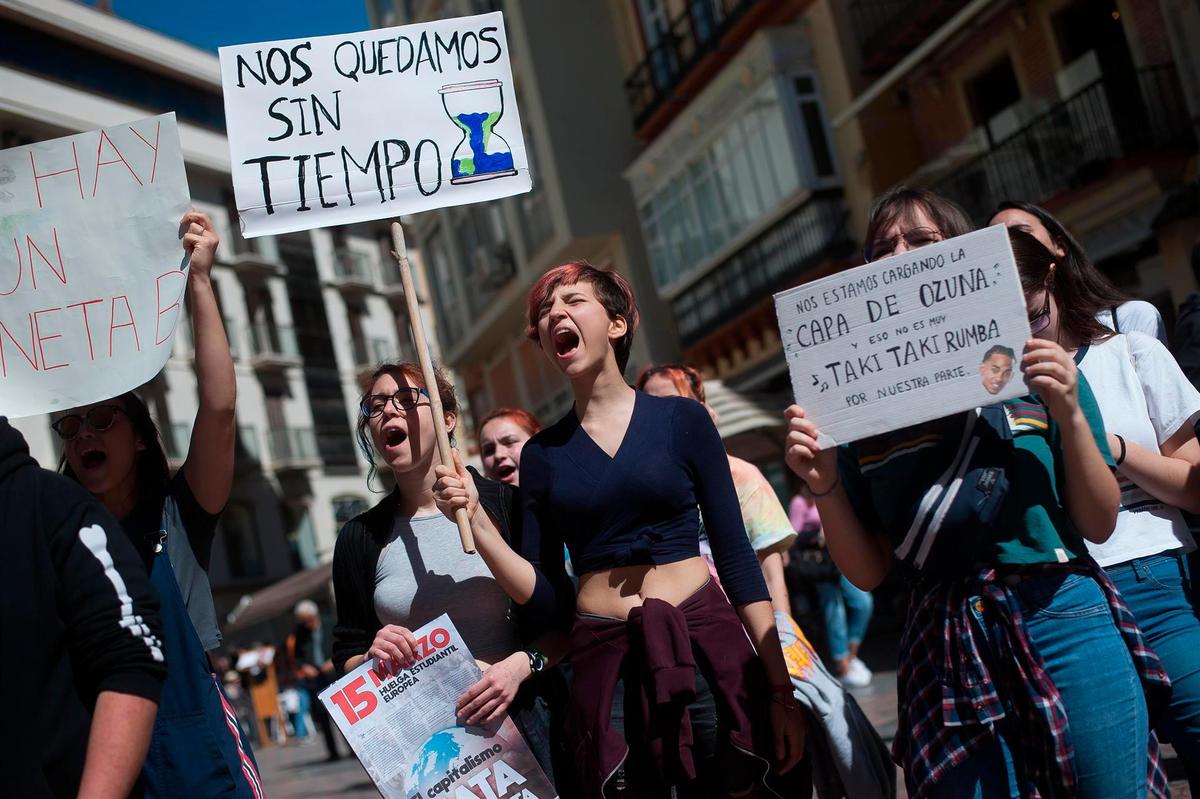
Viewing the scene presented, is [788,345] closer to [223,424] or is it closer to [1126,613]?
[1126,613]

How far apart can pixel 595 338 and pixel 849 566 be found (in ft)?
2.84

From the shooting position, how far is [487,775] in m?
Result: 3.12

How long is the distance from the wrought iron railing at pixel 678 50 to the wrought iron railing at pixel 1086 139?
5.40 meters

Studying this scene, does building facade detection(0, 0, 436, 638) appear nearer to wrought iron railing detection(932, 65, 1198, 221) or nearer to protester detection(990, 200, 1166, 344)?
wrought iron railing detection(932, 65, 1198, 221)

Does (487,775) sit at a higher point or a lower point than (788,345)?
lower

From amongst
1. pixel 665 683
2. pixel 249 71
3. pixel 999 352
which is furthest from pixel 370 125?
pixel 999 352

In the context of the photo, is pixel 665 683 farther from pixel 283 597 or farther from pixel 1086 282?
pixel 283 597

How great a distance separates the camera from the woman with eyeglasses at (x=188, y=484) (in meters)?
2.58

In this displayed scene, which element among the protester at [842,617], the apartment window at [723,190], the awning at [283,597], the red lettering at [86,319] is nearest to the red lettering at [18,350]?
the red lettering at [86,319]

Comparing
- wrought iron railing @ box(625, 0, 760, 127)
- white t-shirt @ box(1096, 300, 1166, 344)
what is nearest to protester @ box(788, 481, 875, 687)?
white t-shirt @ box(1096, 300, 1166, 344)

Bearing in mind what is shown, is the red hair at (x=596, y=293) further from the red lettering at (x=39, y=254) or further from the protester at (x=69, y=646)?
the protester at (x=69, y=646)

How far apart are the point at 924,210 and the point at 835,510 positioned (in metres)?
0.77

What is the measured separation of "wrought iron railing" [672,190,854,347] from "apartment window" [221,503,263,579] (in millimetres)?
20686

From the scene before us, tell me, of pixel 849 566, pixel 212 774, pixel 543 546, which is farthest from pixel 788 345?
pixel 212 774
